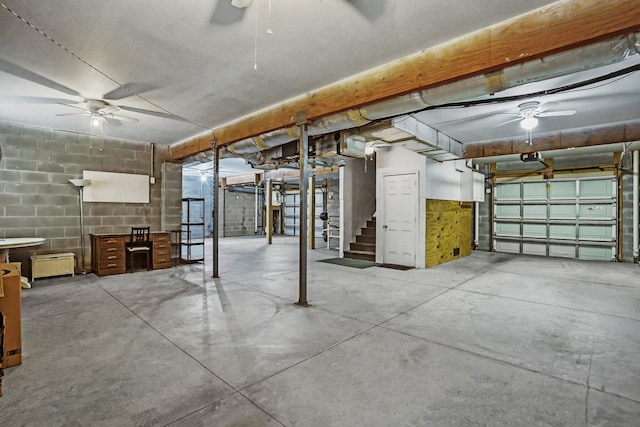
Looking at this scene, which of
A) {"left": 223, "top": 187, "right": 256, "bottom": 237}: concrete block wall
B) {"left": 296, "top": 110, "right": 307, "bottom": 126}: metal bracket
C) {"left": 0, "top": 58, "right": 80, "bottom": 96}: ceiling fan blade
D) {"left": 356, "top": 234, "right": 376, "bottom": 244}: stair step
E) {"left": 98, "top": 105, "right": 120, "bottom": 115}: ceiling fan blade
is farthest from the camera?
{"left": 223, "top": 187, "right": 256, "bottom": 237}: concrete block wall

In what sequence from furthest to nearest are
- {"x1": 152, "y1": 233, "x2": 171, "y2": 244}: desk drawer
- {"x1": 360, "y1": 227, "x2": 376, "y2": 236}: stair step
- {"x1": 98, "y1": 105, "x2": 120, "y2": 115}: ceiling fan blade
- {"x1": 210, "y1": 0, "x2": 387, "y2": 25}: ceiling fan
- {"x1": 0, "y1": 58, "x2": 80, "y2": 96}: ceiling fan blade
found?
{"x1": 360, "y1": 227, "x2": 376, "y2": 236}: stair step
{"x1": 152, "y1": 233, "x2": 171, "y2": 244}: desk drawer
{"x1": 98, "y1": 105, "x2": 120, "y2": 115}: ceiling fan blade
{"x1": 0, "y1": 58, "x2": 80, "y2": 96}: ceiling fan blade
{"x1": 210, "y1": 0, "x2": 387, "y2": 25}: ceiling fan

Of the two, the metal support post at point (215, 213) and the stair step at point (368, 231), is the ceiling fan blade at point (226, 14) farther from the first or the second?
the stair step at point (368, 231)

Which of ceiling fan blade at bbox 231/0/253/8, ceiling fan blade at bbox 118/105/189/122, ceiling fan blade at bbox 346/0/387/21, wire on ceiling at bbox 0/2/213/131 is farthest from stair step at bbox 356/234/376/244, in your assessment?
ceiling fan blade at bbox 231/0/253/8

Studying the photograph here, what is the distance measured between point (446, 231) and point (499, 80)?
517cm

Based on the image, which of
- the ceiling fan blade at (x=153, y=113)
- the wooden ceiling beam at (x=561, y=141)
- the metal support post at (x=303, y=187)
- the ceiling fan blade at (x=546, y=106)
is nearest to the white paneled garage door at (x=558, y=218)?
the wooden ceiling beam at (x=561, y=141)

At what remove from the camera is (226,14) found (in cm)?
227

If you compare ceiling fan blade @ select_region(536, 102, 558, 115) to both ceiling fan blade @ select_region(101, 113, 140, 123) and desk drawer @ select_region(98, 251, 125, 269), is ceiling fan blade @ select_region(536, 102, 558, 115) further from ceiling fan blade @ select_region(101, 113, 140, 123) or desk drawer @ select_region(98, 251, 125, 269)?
desk drawer @ select_region(98, 251, 125, 269)

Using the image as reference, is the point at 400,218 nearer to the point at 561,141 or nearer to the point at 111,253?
the point at 561,141

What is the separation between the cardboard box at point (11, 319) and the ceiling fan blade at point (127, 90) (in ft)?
7.62

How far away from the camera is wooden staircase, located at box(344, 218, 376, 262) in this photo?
7616 millimetres

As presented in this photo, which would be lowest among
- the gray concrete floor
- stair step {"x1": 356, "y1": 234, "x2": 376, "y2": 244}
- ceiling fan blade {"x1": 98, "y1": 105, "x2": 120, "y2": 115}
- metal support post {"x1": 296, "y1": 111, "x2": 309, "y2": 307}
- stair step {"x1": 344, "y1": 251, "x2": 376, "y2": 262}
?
the gray concrete floor

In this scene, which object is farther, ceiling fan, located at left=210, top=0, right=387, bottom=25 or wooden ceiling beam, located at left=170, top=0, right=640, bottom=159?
ceiling fan, located at left=210, top=0, right=387, bottom=25

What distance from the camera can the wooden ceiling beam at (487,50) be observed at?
196 cm

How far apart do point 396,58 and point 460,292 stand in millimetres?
3359
